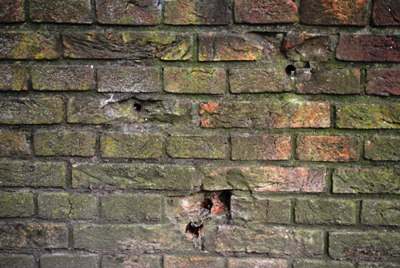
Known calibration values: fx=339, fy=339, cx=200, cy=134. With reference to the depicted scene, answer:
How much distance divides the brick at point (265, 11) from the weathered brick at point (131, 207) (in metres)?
0.71

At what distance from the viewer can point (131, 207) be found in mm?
1248

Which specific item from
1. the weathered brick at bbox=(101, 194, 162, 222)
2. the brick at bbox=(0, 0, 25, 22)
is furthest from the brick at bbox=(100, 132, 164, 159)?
the brick at bbox=(0, 0, 25, 22)

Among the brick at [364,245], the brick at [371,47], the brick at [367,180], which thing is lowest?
the brick at [364,245]

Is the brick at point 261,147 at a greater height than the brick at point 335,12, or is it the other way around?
the brick at point 335,12

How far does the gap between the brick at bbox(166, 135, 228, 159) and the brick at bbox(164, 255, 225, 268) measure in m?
0.38

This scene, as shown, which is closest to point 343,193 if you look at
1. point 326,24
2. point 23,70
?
point 326,24

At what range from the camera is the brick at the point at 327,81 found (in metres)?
1.17

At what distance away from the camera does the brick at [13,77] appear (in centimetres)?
119

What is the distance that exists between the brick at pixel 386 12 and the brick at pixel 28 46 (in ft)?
3.57

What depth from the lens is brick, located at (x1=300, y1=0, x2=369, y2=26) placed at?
44.7 inches

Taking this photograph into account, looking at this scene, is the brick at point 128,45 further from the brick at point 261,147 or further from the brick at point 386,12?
the brick at point 386,12

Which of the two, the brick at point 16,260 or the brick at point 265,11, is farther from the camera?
the brick at point 16,260

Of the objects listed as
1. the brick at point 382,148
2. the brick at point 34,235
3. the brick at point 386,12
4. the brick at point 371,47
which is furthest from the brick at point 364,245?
the brick at point 34,235

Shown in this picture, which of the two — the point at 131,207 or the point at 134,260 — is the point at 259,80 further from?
the point at 134,260
